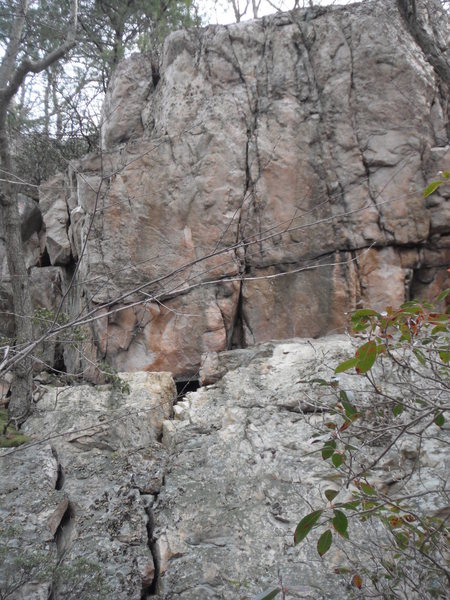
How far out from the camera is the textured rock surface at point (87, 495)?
123 inches

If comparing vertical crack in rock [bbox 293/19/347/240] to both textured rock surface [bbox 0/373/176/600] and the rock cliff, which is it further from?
textured rock surface [bbox 0/373/176/600]

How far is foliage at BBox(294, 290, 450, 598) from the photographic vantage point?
1990 mm

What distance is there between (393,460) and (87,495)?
2.10 metres

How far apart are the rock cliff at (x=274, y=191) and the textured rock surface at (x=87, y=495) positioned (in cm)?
74

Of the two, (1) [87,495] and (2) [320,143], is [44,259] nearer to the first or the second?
(2) [320,143]

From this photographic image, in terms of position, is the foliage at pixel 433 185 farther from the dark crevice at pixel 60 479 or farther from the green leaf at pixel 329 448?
the dark crevice at pixel 60 479

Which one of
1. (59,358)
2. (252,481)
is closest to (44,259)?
(59,358)

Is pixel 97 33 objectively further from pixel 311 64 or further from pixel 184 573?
pixel 184 573

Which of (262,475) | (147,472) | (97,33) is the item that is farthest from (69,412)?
(97,33)

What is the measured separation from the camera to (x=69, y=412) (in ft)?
14.9

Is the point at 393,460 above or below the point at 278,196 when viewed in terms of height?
below

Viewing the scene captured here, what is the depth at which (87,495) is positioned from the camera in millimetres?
3730

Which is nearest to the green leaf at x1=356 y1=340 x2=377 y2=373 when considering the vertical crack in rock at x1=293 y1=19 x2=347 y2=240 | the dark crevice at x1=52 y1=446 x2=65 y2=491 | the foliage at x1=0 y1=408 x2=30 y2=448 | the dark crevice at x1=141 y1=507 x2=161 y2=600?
the dark crevice at x1=141 y1=507 x2=161 y2=600

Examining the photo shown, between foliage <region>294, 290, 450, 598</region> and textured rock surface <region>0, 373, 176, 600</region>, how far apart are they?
121 centimetres
